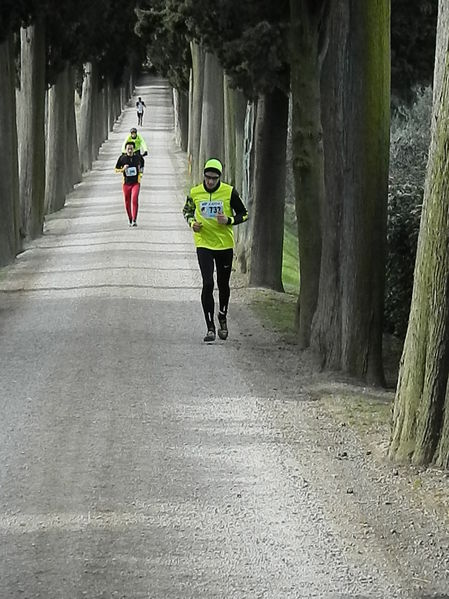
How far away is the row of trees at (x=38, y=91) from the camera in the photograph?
21.5 meters

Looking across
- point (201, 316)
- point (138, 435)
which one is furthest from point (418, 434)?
point (201, 316)

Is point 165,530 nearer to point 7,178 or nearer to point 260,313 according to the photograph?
point 260,313

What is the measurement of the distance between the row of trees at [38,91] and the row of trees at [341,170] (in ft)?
9.43

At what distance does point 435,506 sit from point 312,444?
5.66 feet

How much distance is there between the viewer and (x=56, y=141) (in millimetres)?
33125

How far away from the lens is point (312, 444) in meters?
8.89

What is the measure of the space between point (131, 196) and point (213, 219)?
14830 mm

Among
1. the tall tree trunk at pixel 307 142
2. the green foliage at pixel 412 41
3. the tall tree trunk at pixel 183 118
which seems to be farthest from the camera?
the tall tree trunk at pixel 183 118

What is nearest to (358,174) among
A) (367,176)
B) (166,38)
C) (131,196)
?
(367,176)

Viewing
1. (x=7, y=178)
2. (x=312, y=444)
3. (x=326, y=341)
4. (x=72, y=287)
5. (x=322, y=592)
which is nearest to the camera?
(x=322, y=592)

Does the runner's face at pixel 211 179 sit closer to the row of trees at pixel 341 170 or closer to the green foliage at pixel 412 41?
the row of trees at pixel 341 170

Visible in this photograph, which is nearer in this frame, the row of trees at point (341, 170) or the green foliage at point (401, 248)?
the row of trees at point (341, 170)

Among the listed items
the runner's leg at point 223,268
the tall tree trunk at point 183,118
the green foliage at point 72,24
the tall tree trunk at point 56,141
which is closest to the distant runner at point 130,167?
the green foliage at point 72,24

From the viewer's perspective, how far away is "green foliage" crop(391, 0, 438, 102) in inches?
597
